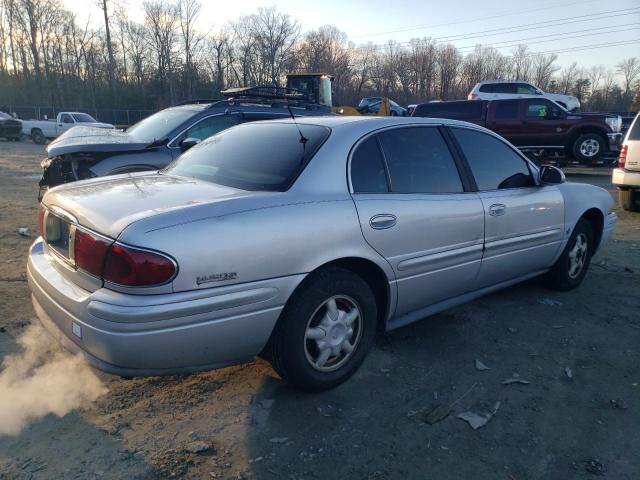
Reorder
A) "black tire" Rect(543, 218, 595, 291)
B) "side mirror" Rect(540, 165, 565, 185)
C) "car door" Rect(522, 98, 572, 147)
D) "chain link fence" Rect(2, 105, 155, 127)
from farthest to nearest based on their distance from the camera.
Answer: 1. "chain link fence" Rect(2, 105, 155, 127)
2. "car door" Rect(522, 98, 572, 147)
3. "black tire" Rect(543, 218, 595, 291)
4. "side mirror" Rect(540, 165, 565, 185)

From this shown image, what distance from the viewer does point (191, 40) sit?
58875 millimetres

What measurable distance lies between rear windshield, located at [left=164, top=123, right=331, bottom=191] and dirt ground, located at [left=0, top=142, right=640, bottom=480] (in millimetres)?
1230

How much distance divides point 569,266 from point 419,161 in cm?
217

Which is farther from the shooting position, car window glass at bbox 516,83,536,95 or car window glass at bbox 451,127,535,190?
car window glass at bbox 516,83,536,95

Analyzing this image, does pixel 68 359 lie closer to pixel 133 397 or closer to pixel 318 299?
pixel 133 397

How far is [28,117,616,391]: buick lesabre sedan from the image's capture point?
90.4 inches

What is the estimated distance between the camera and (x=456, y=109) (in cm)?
1475

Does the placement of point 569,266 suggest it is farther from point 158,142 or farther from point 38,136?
point 38,136

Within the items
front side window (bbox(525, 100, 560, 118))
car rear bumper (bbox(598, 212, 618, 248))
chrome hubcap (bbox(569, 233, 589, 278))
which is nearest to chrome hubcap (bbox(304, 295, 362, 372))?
chrome hubcap (bbox(569, 233, 589, 278))

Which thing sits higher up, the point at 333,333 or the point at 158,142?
the point at 158,142

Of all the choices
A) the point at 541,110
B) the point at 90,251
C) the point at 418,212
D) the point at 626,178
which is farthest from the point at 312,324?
the point at 541,110

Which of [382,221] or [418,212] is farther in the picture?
[418,212]

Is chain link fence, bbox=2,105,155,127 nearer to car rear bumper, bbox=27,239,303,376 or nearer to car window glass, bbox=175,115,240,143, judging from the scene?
car window glass, bbox=175,115,240,143

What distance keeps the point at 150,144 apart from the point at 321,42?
68522 millimetres
